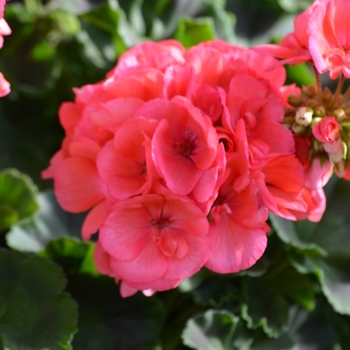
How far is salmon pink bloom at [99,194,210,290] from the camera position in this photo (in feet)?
2.04

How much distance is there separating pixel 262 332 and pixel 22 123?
0.77 meters

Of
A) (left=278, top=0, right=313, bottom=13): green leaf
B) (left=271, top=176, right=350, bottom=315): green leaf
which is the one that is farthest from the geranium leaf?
(left=278, top=0, right=313, bottom=13): green leaf

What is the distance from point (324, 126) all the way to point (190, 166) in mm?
162

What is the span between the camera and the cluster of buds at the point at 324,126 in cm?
61

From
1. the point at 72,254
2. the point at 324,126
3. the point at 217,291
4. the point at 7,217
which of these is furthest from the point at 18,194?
the point at 324,126

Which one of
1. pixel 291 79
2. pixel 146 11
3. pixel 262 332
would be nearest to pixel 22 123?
pixel 146 11

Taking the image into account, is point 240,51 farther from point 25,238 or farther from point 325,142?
point 25,238

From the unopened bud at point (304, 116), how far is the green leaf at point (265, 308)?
15.1 inches

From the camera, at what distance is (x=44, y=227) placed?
1.01 metres

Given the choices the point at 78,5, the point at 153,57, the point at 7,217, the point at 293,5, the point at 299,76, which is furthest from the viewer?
the point at 293,5

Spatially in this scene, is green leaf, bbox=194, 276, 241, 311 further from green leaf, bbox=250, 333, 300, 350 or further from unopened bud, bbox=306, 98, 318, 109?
unopened bud, bbox=306, 98, 318, 109

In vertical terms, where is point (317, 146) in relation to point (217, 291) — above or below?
above

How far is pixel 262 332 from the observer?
91cm

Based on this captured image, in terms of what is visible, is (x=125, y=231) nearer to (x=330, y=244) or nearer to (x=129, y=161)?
(x=129, y=161)
